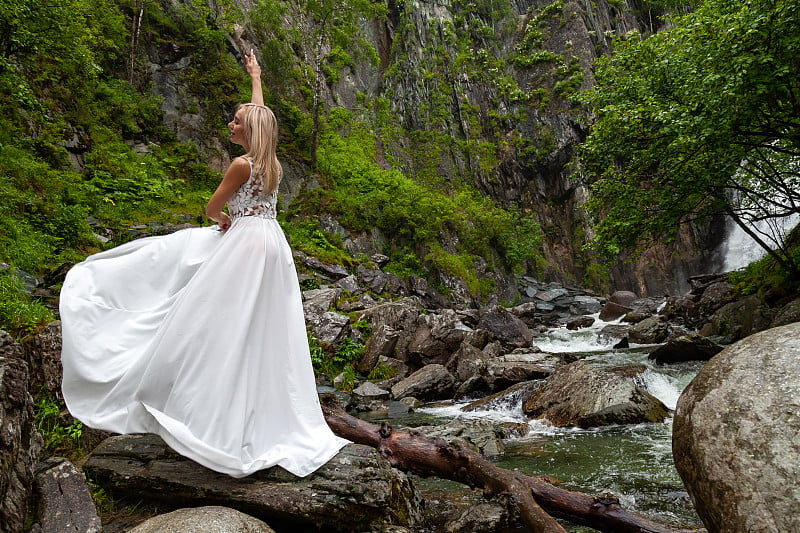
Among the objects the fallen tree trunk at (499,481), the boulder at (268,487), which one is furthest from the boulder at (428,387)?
the boulder at (268,487)

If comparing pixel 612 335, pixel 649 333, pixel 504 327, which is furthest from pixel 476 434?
pixel 612 335

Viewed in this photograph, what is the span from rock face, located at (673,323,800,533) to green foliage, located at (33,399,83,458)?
4.67 m

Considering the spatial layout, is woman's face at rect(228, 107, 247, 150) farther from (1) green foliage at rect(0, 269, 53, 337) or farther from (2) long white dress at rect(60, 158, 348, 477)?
(1) green foliage at rect(0, 269, 53, 337)

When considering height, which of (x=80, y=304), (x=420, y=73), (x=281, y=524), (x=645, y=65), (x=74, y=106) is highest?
(x=420, y=73)

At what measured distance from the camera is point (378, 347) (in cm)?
1235

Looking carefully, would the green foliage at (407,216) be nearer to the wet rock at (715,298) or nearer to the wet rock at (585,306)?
the wet rock at (585,306)

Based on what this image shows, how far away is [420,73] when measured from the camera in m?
34.3

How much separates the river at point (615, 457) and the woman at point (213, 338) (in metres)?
2.62

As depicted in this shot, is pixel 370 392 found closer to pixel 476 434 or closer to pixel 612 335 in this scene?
pixel 476 434

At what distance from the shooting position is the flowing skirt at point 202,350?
2.88 meters

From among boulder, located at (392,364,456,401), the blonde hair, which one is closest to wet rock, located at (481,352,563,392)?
boulder, located at (392,364,456,401)

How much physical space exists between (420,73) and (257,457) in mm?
35464

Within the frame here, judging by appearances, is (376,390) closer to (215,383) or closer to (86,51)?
(215,383)

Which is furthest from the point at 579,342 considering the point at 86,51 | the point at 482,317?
the point at 86,51
